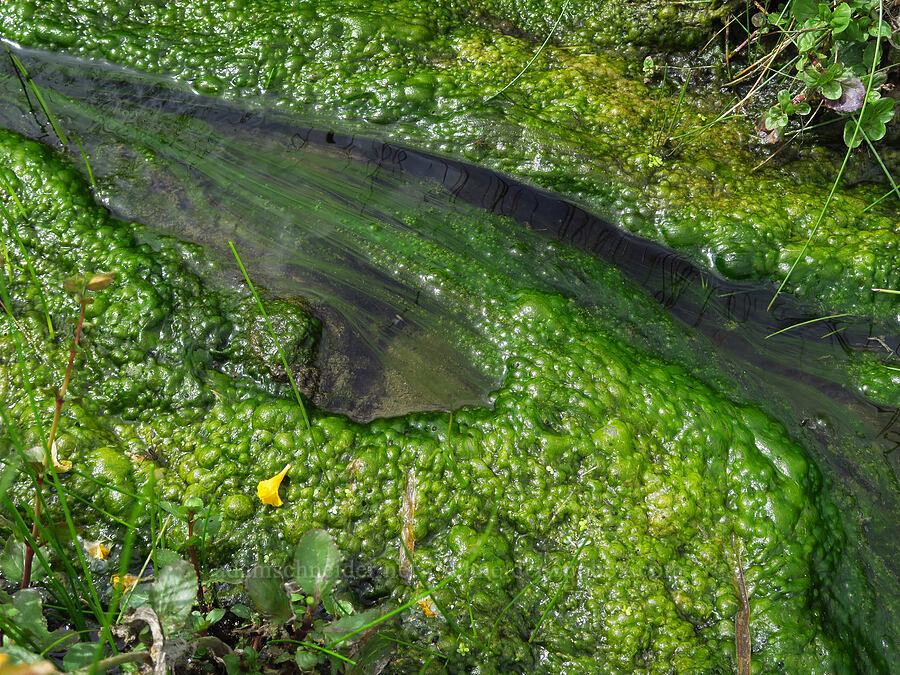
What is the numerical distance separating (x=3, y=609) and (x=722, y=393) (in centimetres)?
164

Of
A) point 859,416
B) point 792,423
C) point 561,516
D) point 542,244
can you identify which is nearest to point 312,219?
point 542,244

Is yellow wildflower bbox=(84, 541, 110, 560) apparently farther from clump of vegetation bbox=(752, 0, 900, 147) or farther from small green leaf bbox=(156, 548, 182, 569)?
clump of vegetation bbox=(752, 0, 900, 147)

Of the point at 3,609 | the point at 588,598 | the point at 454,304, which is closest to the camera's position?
the point at 3,609

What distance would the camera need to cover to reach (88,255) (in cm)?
173

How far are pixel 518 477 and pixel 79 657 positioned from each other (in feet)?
3.02

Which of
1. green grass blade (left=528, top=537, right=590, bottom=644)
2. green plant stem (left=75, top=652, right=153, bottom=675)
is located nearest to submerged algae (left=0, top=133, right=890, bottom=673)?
green grass blade (left=528, top=537, right=590, bottom=644)

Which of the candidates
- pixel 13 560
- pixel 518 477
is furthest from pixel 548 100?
pixel 13 560

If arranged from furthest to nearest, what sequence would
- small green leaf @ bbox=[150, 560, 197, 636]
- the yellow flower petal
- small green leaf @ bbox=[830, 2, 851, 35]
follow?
small green leaf @ bbox=[830, 2, 851, 35], the yellow flower petal, small green leaf @ bbox=[150, 560, 197, 636]

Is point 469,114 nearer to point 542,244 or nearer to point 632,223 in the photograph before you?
point 542,244

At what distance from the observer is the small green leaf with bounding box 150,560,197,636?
3.25ft

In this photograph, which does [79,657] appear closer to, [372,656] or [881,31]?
[372,656]

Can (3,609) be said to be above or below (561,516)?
below

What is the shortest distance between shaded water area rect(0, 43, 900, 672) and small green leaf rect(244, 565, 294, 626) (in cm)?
57

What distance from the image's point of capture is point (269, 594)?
1.08m
